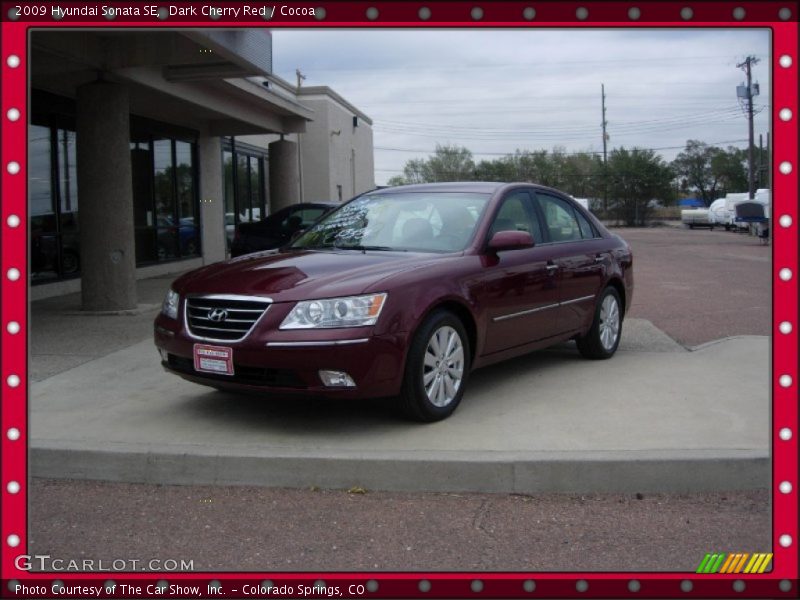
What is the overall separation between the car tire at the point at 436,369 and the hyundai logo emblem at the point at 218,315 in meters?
1.12

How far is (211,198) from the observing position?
19828 mm

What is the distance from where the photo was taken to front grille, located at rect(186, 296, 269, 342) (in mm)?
4805

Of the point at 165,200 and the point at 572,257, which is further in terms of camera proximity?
the point at 165,200

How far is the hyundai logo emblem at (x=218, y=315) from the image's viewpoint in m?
4.91

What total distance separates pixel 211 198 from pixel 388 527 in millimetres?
16907

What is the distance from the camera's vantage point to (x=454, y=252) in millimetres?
5629

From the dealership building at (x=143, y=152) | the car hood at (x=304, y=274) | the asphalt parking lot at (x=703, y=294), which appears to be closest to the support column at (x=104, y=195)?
the dealership building at (x=143, y=152)

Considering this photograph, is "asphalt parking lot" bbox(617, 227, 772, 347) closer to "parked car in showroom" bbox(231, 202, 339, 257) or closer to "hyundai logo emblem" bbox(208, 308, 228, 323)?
"hyundai logo emblem" bbox(208, 308, 228, 323)

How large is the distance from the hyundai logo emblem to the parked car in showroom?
33.7ft

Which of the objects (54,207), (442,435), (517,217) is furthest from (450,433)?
(54,207)

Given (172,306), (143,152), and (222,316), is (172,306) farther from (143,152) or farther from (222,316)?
(143,152)

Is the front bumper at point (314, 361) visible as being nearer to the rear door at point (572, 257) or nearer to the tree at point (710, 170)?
the rear door at point (572, 257)
